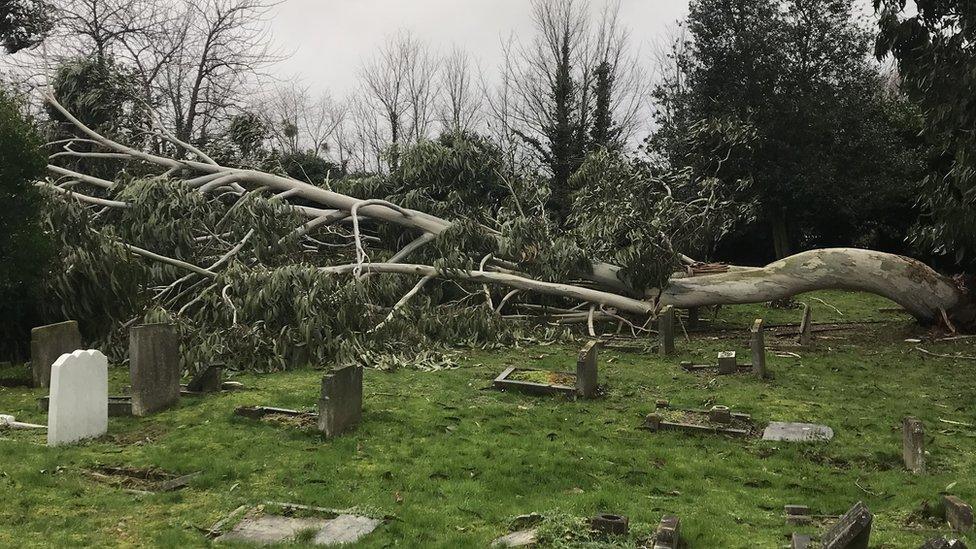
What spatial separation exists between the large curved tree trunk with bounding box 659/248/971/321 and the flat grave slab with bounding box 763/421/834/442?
20.8 ft

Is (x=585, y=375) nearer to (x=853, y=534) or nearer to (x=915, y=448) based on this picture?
(x=915, y=448)

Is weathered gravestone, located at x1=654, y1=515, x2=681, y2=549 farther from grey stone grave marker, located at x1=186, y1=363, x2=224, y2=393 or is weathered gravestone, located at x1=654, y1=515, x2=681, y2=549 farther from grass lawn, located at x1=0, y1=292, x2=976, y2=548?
grey stone grave marker, located at x1=186, y1=363, x2=224, y2=393

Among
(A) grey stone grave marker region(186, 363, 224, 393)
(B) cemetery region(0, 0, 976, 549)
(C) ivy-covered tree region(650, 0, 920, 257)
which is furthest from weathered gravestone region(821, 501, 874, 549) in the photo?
(C) ivy-covered tree region(650, 0, 920, 257)

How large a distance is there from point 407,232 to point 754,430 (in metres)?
9.50

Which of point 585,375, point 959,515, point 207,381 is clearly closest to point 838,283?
point 585,375

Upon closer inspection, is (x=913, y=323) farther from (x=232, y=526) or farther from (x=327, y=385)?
(x=232, y=526)

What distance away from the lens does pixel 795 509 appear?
480 centimetres

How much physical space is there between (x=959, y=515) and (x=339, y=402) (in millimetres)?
4750

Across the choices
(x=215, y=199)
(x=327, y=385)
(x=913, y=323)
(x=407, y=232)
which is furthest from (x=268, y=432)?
(x=913, y=323)

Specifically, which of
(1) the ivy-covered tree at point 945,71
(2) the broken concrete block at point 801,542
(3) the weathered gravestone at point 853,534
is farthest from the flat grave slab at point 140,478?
(1) the ivy-covered tree at point 945,71

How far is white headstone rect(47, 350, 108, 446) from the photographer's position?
20.2 ft

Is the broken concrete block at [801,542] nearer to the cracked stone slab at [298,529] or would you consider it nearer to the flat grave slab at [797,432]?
the cracked stone slab at [298,529]

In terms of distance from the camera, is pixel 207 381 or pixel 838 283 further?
pixel 838 283

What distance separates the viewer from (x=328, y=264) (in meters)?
14.2
